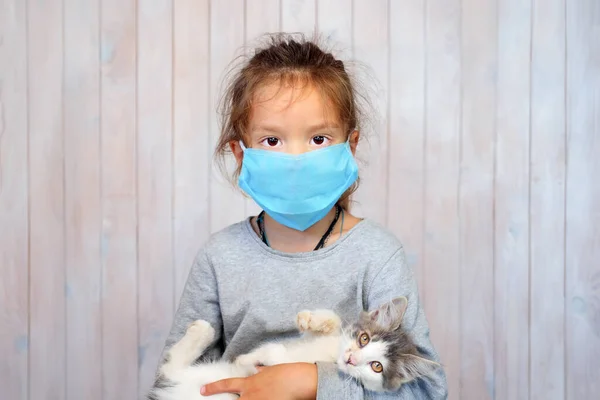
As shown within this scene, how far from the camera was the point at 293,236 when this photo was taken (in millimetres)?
1738

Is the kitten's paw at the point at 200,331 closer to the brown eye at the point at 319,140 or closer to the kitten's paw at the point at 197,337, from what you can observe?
the kitten's paw at the point at 197,337

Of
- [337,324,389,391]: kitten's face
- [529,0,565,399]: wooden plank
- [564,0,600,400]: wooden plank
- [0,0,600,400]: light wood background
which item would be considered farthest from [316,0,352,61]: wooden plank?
[337,324,389,391]: kitten's face

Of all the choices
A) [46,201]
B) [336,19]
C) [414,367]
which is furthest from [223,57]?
[414,367]

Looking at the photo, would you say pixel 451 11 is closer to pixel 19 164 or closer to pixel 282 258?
pixel 282 258

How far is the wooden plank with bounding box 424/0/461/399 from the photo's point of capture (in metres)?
2.56

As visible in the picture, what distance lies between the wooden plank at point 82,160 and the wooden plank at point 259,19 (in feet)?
1.83

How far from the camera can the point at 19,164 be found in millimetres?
2611

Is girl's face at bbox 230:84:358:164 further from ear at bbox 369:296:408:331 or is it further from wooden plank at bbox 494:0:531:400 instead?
wooden plank at bbox 494:0:531:400

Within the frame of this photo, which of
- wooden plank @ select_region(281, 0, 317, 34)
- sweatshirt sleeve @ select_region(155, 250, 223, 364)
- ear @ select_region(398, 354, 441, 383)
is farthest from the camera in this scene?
wooden plank @ select_region(281, 0, 317, 34)

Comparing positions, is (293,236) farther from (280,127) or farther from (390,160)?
(390,160)

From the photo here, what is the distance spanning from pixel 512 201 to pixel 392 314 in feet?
4.17

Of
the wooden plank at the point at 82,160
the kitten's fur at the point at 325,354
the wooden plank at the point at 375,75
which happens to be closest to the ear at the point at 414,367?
the kitten's fur at the point at 325,354

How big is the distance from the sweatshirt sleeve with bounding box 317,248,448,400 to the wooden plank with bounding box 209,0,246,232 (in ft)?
3.43

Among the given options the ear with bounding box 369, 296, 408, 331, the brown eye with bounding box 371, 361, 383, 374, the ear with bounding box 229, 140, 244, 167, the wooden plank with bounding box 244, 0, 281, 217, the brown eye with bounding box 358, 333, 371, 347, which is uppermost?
the wooden plank with bounding box 244, 0, 281, 217
